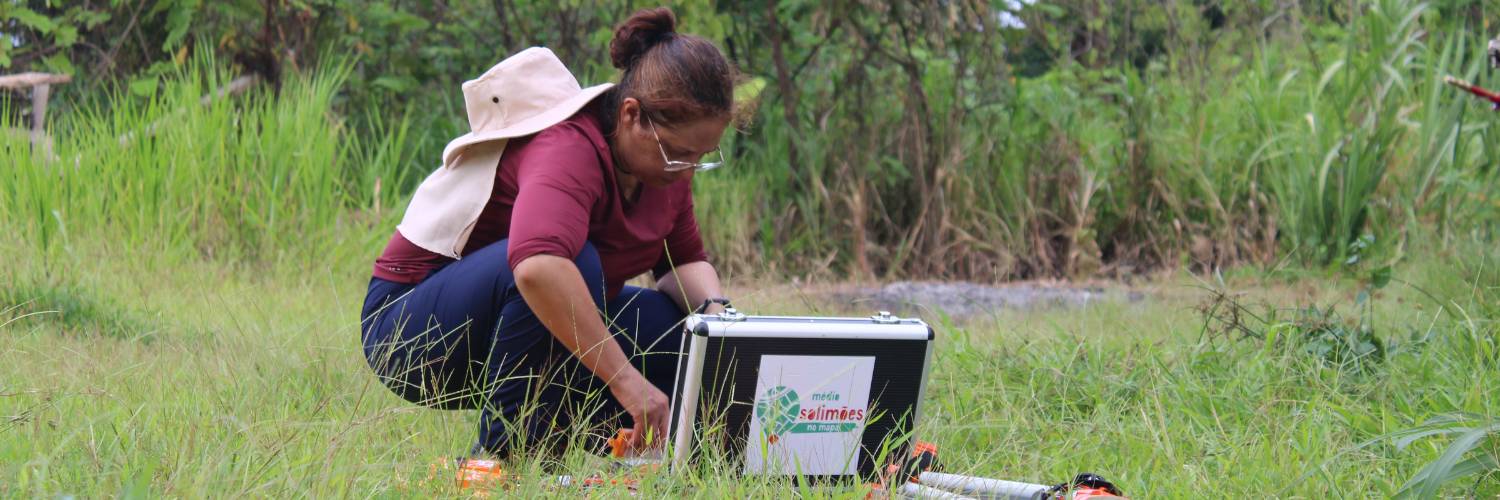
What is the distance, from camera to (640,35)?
111 inches

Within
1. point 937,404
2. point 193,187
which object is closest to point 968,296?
point 937,404

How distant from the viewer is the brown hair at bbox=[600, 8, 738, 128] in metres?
2.69

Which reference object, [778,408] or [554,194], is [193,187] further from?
[778,408]

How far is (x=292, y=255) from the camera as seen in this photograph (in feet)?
17.4

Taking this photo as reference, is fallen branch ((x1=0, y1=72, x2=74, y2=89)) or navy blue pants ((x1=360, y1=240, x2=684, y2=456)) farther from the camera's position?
fallen branch ((x1=0, y1=72, x2=74, y2=89))

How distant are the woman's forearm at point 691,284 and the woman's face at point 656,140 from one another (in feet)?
1.23

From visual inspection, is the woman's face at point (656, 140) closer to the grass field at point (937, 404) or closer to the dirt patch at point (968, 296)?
the grass field at point (937, 404)

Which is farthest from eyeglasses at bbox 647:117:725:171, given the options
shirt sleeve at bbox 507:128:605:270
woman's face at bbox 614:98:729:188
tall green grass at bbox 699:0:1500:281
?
tall green grass at bbox 699:0:1500:281

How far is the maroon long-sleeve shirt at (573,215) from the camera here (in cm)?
252

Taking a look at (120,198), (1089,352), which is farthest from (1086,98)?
(120,198)

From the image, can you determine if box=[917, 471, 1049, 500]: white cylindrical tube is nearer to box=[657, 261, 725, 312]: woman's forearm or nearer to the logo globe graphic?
the logo globe graphic

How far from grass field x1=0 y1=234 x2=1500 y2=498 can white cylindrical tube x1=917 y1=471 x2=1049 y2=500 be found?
191mm

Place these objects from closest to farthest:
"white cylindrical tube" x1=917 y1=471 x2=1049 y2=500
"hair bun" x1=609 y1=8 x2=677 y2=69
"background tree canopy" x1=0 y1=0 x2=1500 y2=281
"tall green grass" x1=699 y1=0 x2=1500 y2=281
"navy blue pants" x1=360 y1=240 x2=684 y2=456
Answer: "white cylindrical tube" x1=917 y1=471 x2=1049 y2=500, "navy blue pants" x1=360 y1=240 x2=684 y2=456, "hair bun" x1=609 y1=8 x2=677 y2=69, "background tree canopy" x1=0 y1=0 x2=1500 y2=281, "tall green grass" x1=699 y1=0 x2=1500 y2=281

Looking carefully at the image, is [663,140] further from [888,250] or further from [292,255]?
[888,250]
